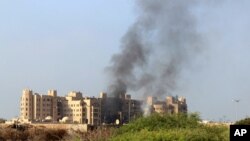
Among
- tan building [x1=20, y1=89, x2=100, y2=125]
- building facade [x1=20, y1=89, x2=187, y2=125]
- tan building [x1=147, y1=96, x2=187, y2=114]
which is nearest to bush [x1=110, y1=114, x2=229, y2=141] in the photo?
tan building [x1=147, y1=96, x2=187, y2=114]

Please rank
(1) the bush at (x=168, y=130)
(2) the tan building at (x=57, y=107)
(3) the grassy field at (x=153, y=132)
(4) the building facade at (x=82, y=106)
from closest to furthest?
1. (1) the bush at (x=168, y=130)
2. (3) the grassy field at (x=153, y=132)
3. (4) the building facade at (x=82, y=106)
4. (2) the tan building at (x=57, y=107)

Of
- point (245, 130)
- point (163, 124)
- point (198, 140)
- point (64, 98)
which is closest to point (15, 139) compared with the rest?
point (163, 124)

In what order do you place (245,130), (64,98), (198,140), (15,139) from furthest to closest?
(64,98) < (15,139) < (198,140) < (245,130)

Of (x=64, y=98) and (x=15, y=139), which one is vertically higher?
(x=64, y=98)

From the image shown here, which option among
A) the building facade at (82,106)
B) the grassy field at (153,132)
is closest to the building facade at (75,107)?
the building facade at (82,106)

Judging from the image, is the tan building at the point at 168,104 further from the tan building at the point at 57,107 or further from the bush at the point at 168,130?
the bush at the point at 168,130

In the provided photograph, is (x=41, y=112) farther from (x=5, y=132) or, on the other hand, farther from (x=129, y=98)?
(x=5, y=132)

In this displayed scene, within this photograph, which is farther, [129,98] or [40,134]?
[129,98]

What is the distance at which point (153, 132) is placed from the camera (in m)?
21.7

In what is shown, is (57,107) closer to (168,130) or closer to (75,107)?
(75,107)

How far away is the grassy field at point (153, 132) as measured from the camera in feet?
68.1

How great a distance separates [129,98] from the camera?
122125 mm

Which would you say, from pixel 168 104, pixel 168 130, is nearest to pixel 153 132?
pixel 168 130

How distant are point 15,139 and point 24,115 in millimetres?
88008
